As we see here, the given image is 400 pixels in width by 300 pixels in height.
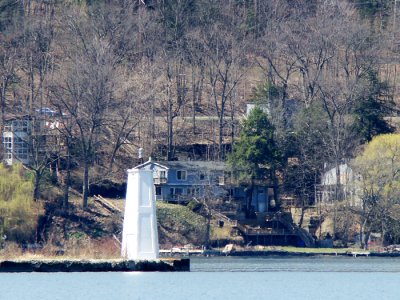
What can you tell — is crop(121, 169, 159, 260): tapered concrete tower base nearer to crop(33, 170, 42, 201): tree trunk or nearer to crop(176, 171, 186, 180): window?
crop(33, 170, 42, 201): tree trunk

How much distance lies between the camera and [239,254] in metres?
90.5

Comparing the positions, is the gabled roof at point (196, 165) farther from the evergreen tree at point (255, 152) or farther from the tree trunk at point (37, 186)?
the tree trunk at point (37, 186)

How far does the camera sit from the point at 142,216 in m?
63.5

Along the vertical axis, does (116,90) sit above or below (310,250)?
above

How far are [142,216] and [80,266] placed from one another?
3.15 m

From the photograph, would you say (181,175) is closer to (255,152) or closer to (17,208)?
(255,152)

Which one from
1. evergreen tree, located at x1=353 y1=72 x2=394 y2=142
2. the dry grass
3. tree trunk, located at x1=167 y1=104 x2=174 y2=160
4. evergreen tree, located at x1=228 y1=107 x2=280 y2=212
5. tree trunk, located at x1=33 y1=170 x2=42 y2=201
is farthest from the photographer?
tree trunk, located at x1=167 y1=104 x2=174 y2=160

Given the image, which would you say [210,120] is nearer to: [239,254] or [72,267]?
[239,254]
